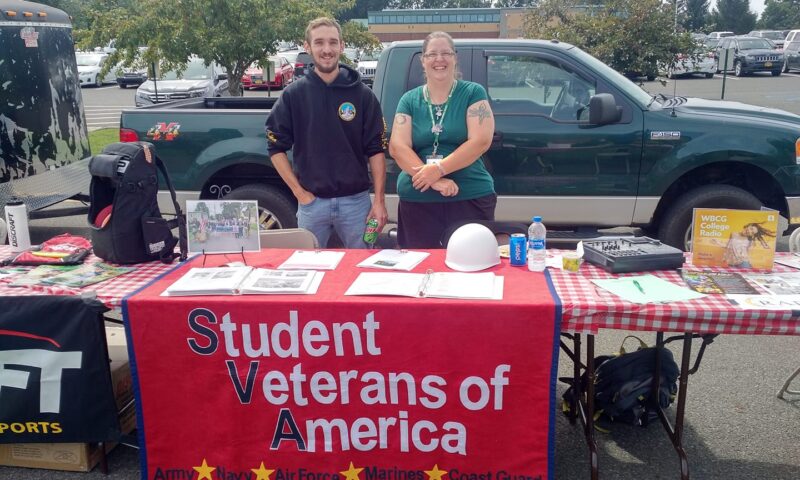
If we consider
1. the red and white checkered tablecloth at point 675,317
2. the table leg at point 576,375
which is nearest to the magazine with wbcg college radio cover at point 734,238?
the red and white checkered tablecloth at point 675,317

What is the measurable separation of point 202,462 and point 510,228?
76.5 inches

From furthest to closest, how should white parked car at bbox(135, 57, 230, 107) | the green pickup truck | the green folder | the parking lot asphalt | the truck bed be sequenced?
white parked car at bbox(135, 57, 230, 107), the truck bed, the green pickup truck, the parking lot asphalt, the green folder

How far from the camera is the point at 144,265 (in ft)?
11.9

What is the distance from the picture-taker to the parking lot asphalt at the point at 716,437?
10.8 ft

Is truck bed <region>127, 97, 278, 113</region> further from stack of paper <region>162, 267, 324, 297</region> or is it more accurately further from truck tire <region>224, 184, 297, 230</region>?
stack of paper <region>162, 267, 324, 297</region>

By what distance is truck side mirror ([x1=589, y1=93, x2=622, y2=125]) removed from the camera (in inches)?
212

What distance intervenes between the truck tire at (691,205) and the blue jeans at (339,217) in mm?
2744

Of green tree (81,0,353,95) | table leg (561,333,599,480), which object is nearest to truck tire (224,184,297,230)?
table leg (561,333,599,480)

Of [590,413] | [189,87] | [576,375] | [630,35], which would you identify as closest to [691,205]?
[576,375]

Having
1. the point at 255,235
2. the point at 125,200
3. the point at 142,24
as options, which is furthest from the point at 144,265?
the point at 142,24

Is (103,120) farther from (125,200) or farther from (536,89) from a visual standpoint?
(125,200)

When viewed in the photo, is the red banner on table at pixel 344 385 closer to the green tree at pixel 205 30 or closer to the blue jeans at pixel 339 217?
the blue jeans at pixel 339 217

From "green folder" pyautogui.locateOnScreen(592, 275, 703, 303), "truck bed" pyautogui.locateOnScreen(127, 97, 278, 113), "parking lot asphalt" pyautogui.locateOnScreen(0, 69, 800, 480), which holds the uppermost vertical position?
"truck bed" pyautogui.locateOnScreen(127, 97, 278, 113)

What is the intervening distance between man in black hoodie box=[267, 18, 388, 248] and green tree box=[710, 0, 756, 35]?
64.6 m
